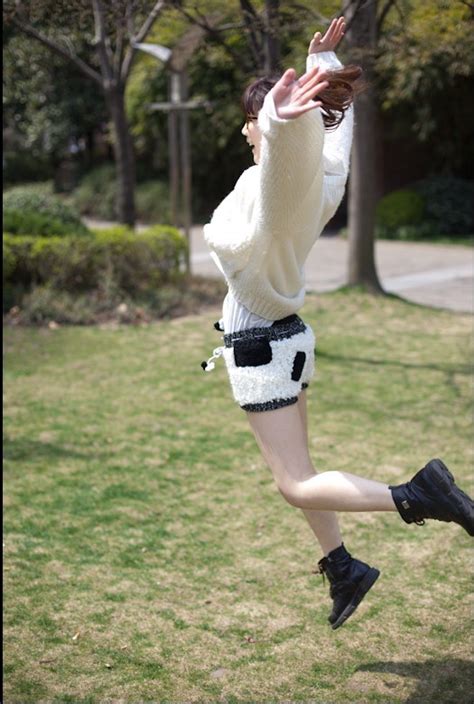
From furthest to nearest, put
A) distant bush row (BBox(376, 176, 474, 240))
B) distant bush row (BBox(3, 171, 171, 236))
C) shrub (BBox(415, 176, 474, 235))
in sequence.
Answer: shrub (BBox(415, 176, 474, 235))
distant bush row (BBox(376, 176, 474, 240))
distant bush row (BBox(3, 171, 171, 236))

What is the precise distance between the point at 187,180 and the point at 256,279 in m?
8.46

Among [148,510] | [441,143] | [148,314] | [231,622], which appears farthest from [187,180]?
[441,143]

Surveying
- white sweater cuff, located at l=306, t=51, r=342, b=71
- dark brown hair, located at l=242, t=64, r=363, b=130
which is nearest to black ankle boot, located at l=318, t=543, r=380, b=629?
dark brown hair, located at l=242, t=64, r=363, b=130

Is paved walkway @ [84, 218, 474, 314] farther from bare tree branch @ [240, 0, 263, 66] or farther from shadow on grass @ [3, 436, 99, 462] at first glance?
shadow on grass @ [3, 436, 99, 462]

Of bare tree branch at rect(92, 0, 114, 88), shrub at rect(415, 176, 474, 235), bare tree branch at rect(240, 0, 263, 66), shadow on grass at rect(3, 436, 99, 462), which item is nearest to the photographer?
shadow on grass at rect(3, 436, 99, 462)

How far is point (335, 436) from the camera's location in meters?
5.66

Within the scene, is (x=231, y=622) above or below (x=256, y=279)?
below

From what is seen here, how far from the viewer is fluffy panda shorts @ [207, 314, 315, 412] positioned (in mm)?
2793

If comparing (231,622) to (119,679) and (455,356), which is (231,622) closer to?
(119,679)

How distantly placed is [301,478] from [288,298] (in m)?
0.57

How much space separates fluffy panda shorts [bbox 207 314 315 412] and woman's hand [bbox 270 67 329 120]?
74 cm

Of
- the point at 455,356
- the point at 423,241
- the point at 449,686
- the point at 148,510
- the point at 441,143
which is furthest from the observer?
the point at 441,143

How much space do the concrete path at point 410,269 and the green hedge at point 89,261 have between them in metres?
2.47

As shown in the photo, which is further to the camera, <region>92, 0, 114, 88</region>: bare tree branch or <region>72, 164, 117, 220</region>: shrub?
<region>72, 164, 117, 220</region>: shrub
